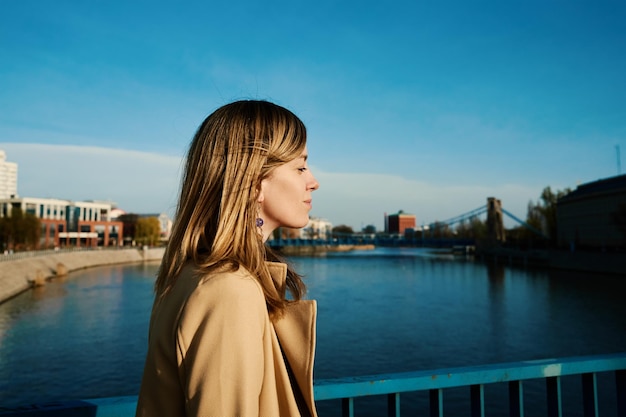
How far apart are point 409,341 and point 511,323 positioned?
16.9 feet

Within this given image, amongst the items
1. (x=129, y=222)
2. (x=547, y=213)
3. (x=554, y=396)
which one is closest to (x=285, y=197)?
(x=554, y=396)

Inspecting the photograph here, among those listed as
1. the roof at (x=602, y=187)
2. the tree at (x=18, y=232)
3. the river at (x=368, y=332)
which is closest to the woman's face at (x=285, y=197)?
the river at (x=368, y=332)

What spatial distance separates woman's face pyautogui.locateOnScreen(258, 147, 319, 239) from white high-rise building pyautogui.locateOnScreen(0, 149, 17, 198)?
12098cm

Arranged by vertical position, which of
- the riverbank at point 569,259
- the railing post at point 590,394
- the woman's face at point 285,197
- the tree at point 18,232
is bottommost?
the riverbank at point 569,259

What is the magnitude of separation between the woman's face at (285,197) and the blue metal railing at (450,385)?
57cm

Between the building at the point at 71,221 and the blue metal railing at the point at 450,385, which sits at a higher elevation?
the building at the point at 71,221

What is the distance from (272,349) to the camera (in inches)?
39.3

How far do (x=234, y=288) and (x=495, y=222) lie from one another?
6007 cm

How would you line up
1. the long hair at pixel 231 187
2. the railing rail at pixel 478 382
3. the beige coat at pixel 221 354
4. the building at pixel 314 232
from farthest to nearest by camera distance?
the building at pixel 314 232 < the railing rail at pixel 478 382 < the long hair at pixel 231 187 < the beige coat at pixel 221 354

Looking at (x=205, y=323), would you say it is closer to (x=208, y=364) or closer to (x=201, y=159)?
(x=208, y=364)

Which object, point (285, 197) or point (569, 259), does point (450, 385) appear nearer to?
point (285, 197)

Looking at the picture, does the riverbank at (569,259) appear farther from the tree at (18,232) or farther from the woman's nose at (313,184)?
the tree at (18,232)

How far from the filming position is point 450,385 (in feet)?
5.14

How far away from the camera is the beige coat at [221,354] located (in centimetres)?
82
